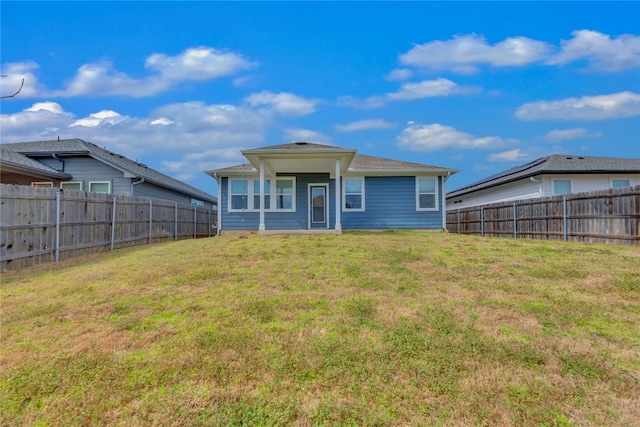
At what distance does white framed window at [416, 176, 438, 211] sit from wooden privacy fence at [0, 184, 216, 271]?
36.4ft

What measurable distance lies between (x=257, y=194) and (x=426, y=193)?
756 centimetres

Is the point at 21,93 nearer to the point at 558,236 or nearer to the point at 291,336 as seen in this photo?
the point at 291,336

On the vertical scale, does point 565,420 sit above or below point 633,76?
below

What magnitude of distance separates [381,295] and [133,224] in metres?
10.6

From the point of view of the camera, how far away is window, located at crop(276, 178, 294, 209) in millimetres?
15875

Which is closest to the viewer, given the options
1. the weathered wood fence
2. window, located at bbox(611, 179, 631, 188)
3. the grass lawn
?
the grass lawn

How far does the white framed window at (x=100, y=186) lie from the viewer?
16127 mm

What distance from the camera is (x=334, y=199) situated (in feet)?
52.3

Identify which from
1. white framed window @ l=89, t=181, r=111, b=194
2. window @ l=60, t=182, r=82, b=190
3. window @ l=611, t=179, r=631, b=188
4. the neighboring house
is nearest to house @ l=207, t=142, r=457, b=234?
white framed window @ l=89, t=181, r=111, b=194

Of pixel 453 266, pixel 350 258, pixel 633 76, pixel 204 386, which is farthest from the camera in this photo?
pixel 633 76

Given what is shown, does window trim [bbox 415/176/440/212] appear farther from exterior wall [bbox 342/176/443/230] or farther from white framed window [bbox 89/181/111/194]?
white framed window [bbox 89/181/111/194]

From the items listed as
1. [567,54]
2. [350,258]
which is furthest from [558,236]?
[350,258]

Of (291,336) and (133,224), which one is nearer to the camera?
(291,336)

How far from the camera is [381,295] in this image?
16.3 ft
